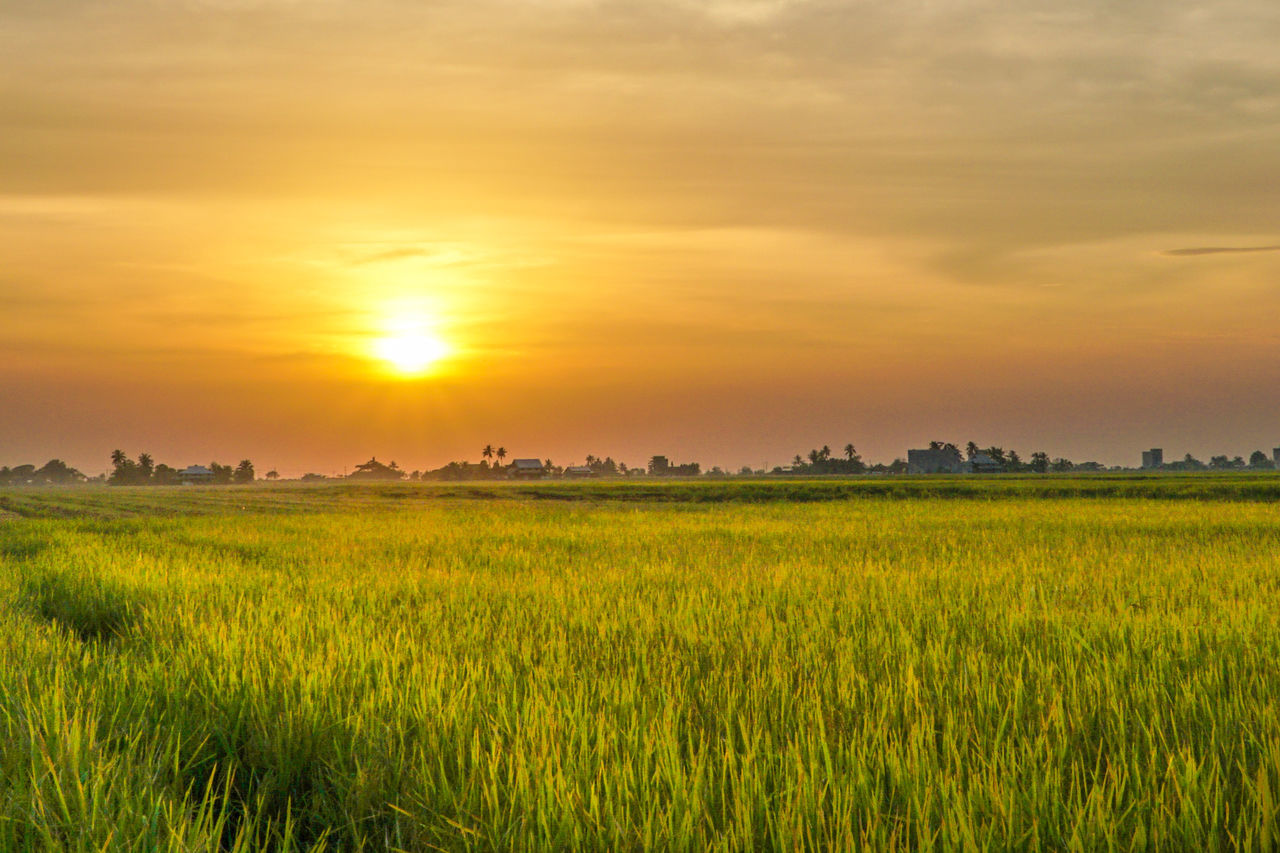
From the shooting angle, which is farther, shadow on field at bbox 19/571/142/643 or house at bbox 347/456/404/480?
house at bbox 347/456/404/480

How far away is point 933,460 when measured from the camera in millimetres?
155750

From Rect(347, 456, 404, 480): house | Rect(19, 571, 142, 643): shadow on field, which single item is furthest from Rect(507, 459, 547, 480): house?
Rect(19, 571, 142, 643): shadow on field

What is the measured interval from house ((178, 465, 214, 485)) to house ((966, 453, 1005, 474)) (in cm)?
12346

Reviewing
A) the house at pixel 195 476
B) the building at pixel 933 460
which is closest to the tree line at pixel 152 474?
the house at pixel 195 476

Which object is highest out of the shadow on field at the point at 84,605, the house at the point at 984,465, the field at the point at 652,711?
the house at the point at 984,465

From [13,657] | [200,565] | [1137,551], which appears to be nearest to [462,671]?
[13,657]

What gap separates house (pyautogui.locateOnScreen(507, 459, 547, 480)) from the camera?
15338 cm

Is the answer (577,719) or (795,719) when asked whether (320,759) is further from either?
(795,719)

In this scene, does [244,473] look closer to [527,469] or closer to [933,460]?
[527,469]

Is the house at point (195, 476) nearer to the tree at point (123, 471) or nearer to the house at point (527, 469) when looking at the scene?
the tree at point (123, 471)

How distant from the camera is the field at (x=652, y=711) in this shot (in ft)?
7.93

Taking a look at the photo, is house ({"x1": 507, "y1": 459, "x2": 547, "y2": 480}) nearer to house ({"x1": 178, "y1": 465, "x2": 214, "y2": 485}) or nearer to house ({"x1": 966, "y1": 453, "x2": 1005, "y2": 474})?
house ({"x1": 178, "y1": 465, "x2": 214, "y2": 485})

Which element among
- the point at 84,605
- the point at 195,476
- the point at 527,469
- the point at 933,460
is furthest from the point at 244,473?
the point at 84,605

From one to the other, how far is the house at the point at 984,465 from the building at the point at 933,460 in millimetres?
5667
